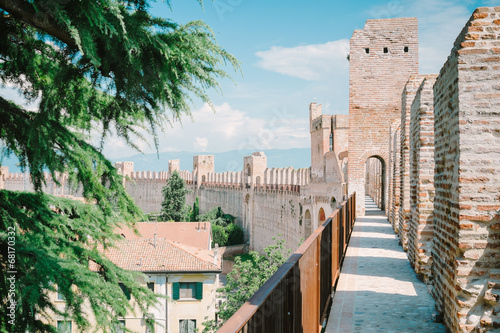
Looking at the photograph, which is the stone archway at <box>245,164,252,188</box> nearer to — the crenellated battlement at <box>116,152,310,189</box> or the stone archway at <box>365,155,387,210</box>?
the crenellated battlement at <box>116,152,310,189</box>

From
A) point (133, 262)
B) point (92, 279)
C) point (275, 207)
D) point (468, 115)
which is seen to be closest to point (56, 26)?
point (92, 279)

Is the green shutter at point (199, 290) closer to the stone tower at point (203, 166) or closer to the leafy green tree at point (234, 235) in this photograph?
the leafy green tree at point (234, 235)

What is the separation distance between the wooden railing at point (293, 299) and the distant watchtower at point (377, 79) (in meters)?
13.2

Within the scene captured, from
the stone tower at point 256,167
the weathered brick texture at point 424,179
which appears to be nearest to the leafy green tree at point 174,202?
the stone tower at point 256,167

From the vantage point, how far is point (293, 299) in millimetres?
2389

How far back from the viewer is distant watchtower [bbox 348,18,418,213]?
661 inches

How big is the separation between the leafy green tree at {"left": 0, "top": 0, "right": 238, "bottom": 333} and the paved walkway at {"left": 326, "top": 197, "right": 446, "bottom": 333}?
1913 millimetres

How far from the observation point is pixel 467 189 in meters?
3.13

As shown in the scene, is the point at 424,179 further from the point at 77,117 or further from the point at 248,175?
the point at 248,175

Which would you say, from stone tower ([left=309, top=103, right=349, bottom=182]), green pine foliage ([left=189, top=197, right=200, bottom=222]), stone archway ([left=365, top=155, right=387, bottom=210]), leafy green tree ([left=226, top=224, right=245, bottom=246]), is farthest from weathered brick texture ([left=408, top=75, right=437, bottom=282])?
green pine foliage ([left=189, top=197, right=200, bottom=222])

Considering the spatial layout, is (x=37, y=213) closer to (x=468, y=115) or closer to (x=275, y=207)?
(x=468, y=115)

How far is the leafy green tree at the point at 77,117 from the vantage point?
2865 millimetres

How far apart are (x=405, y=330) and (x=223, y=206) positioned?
33.9 m

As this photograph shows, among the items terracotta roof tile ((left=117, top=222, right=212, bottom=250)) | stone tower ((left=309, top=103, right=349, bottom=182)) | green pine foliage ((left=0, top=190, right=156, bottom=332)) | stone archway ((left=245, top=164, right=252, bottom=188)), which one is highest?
stone tower ((left=309, top=103, right=349, bottom=182))
